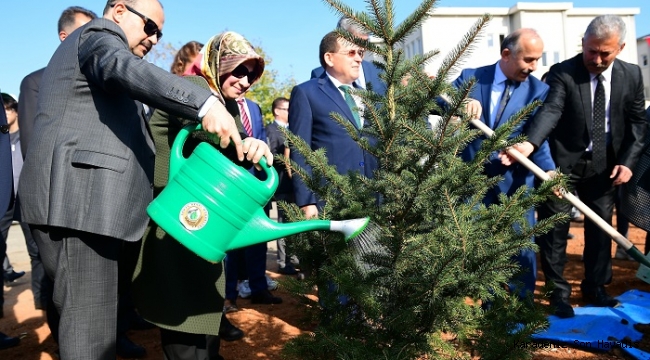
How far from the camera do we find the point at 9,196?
3314mm

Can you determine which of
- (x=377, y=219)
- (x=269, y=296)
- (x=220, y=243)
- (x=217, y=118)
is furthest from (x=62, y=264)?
(x=269, y=296)

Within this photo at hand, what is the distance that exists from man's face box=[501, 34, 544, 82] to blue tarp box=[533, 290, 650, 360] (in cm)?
173

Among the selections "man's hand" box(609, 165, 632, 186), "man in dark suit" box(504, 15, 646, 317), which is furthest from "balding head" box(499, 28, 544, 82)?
"man's hand" box(609, 165, 632, 186)

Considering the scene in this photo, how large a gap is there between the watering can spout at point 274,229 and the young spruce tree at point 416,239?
0.18 meters

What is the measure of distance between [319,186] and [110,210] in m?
0.82

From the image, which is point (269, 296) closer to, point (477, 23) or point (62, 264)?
point (62, 264)

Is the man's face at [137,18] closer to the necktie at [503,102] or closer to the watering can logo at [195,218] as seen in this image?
the watering can logo at [195,218]

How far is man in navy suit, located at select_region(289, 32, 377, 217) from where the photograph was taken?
11.3 ft

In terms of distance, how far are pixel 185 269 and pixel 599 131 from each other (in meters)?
3.44

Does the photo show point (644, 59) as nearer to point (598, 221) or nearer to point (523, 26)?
point (523, 26)

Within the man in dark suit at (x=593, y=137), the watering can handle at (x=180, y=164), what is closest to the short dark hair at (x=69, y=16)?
the watering can handle at (x=180, y=164)

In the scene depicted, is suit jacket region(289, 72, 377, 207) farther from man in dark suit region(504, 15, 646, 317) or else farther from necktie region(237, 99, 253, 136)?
man in dark suit region(504, 15, 646, 317)

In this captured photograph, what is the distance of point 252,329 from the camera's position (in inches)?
155

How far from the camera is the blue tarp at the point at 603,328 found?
10.9ft
